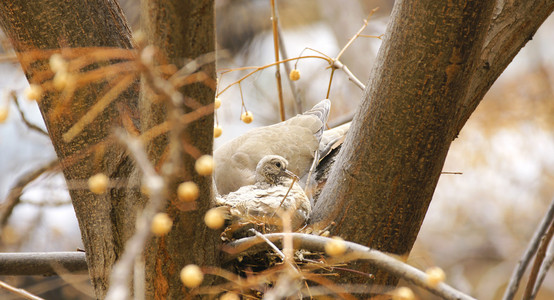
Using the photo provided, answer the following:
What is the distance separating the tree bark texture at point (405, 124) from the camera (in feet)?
4.64

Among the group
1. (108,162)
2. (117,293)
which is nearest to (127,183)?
(108,162)

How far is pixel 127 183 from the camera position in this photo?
1.48 meters

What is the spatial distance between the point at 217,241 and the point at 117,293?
2.93ft

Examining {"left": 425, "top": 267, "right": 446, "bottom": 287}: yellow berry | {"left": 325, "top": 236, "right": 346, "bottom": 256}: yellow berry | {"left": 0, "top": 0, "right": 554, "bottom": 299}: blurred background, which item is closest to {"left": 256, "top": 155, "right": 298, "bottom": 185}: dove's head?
{"left": 325, "top": 236, "right": 346, "bottom": 256}: yellow berry

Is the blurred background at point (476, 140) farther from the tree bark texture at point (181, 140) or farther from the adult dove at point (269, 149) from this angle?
the tree bark texture at point (181, 140)

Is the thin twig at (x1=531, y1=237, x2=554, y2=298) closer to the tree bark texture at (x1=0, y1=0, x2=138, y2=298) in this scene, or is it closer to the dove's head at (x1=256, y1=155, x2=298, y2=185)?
the dove's head at (x1=256, y1=155, x2=298, y2=185)

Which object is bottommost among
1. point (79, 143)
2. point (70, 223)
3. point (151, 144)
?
point (151, 144)

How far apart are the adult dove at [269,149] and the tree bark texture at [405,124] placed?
0.94m

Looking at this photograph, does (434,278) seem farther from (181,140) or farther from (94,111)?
(94,111)

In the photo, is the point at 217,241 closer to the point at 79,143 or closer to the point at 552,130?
the point at 79,143

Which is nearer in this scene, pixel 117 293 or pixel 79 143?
pixel 117 293

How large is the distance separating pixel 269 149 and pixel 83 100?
4.56 ft

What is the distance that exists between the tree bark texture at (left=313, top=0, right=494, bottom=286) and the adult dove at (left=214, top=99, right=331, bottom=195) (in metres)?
0.94

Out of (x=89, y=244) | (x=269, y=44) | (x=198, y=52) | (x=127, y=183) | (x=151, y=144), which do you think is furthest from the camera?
(x=269, y=44)
